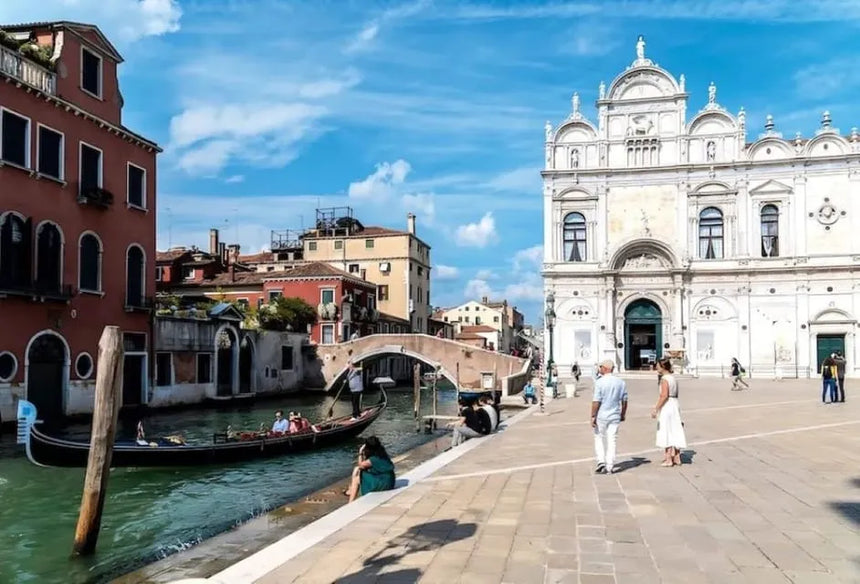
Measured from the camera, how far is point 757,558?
15.6 ft

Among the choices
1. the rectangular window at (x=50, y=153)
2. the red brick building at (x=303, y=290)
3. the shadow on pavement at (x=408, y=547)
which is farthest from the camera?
the red brick building at (x=303, y=290)

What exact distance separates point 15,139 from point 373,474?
50.7 ft

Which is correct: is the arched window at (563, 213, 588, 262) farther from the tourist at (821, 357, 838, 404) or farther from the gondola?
the gondola

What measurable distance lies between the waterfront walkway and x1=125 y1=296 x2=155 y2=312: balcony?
15.6m

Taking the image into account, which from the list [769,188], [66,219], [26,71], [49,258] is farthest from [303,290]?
[769,188]

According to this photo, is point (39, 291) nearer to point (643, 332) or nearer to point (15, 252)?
point (15, 252)

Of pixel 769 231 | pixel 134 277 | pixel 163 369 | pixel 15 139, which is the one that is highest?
pixel 15 139

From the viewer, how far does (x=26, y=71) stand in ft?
59.6

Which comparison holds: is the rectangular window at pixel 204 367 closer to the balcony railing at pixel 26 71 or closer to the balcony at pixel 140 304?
the balcony at pixel 140 304

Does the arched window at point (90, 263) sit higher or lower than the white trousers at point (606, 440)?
higher

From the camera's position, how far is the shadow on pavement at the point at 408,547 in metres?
4.55

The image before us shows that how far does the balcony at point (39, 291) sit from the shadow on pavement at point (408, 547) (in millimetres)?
15639

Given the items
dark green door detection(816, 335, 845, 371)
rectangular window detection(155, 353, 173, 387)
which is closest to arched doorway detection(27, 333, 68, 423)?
rectangular window detection(155, 353, 173, 387)

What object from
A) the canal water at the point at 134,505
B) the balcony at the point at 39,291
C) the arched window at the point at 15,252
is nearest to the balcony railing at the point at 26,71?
the arched window at the point at 15,252
